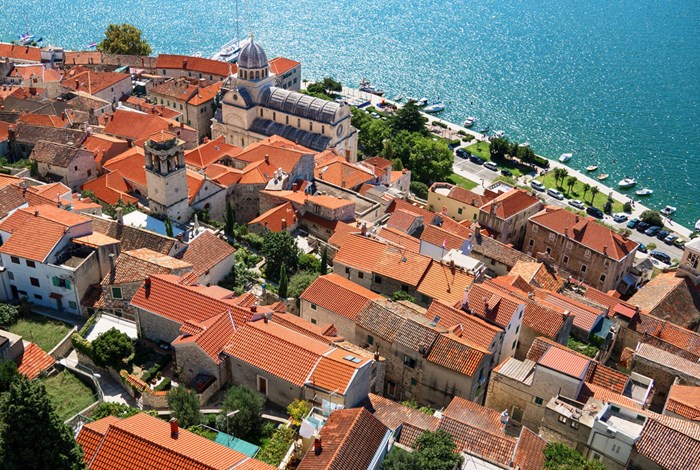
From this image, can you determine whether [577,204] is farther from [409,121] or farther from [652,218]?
[409,121]

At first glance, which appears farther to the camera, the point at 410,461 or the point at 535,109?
the point at 535,109

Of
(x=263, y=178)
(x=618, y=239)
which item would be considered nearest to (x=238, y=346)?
(x=263, y=178)

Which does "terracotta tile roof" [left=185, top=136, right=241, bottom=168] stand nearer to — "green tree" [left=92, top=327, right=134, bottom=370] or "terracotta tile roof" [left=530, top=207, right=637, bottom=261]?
"terracotta tile roof" [left=530, top=207, right=637, bottom=261]

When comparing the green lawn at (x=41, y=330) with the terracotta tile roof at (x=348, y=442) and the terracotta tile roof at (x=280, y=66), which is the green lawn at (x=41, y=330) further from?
the terracotta tile roof at (x=280, y=66)

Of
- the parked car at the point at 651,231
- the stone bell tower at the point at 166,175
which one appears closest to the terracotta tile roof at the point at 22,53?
the stone bell tower at the point at 166,175

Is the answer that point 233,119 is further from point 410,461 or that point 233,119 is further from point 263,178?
point 410,461

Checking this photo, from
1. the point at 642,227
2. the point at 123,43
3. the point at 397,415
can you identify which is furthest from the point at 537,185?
the point at 123,43

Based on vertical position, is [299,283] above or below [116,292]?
below
